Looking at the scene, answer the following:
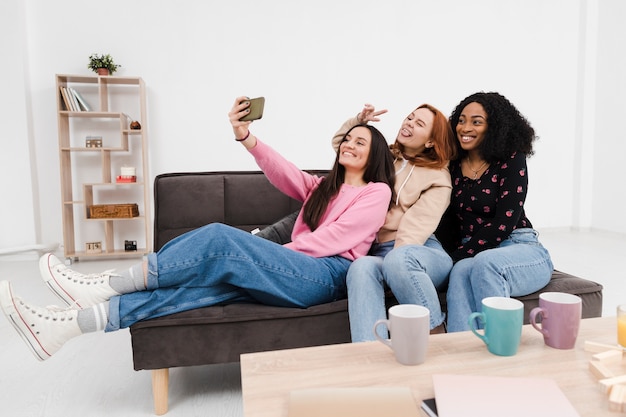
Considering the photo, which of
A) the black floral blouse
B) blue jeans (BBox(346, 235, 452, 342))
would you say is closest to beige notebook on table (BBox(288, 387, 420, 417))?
→ blue jeans (BBox(346, 235, 452, 342))

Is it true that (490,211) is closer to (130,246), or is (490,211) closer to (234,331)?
(234,331)

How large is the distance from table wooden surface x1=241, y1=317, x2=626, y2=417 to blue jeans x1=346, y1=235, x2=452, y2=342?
379 millimetres

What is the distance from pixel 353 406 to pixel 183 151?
3.66 m

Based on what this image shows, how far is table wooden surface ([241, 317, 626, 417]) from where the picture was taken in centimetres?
66

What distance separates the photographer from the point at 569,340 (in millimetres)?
804

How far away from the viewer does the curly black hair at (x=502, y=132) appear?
5.03 feet

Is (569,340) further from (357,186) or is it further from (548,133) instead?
(548,133)

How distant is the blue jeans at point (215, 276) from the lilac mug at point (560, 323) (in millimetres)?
676

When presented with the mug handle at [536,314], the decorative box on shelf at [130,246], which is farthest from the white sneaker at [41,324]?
the decorative box on shelf at [130,246]

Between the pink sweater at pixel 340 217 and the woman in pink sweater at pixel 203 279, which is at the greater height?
the pink sweater at pixel 340 217

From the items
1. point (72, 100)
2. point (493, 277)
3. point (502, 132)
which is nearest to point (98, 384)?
point (493, 277)

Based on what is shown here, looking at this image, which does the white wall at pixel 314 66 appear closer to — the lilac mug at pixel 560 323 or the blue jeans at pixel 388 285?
the blue jeans at pixel 388 285

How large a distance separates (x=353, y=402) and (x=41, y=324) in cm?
95

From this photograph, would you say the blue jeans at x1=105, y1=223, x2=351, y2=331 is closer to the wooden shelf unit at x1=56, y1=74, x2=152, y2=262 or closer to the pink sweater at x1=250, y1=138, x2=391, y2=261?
the pink sweater at x1=250, y1=138, x2=391, y2=261
